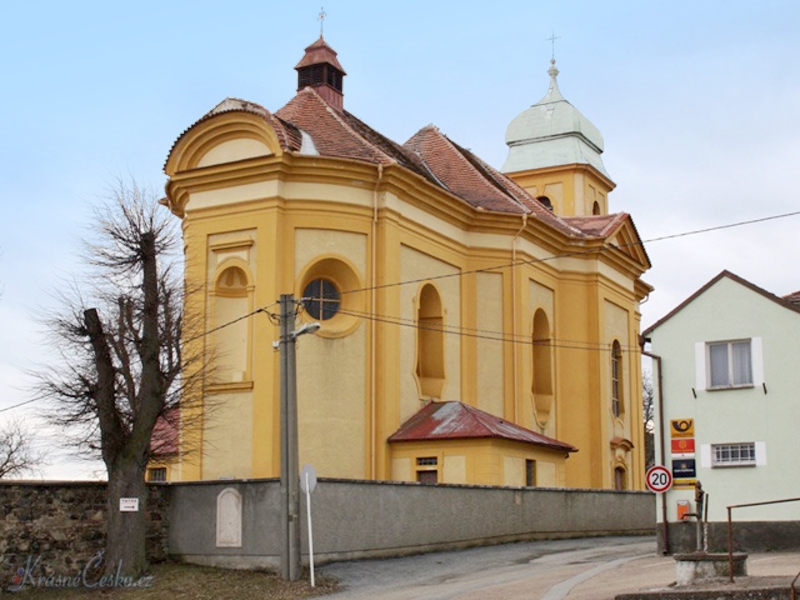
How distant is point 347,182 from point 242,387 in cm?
626

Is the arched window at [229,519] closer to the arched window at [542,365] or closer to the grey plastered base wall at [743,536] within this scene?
the grey plastered base wall at [743,536]

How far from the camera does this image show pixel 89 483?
81.7ft

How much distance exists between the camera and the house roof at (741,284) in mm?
25438

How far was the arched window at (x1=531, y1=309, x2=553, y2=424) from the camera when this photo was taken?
4147cm

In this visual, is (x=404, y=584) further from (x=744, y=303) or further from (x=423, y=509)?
(x=744, y=303)

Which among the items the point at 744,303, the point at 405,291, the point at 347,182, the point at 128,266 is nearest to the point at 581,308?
the point at 405,291

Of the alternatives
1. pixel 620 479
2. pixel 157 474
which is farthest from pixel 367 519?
pixel 620 479

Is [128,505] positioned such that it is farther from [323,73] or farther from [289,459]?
[323,73]

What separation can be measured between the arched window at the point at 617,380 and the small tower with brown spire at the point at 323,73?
1413 centimetres

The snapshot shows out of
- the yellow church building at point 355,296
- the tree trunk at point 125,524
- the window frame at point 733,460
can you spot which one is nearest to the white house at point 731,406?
the window frame at point 733,460

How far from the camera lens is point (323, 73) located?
129 feet

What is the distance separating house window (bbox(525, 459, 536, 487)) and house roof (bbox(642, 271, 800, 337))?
892cm

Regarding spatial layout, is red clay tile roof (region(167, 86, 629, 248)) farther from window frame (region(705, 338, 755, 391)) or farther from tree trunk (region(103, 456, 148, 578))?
window frame (region(705, 338, 755, 391))

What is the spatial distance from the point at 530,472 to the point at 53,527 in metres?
15.1
